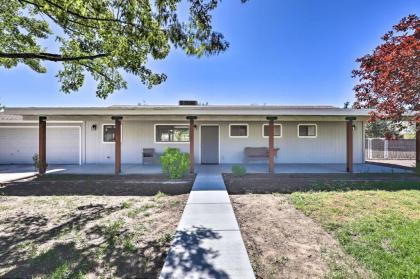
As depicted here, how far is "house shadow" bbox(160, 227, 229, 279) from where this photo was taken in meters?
2.59

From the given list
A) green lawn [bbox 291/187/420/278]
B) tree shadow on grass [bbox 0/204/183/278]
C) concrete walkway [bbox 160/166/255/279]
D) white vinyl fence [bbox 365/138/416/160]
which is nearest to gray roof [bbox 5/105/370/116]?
green lawn [bbox 291/187/420/278]

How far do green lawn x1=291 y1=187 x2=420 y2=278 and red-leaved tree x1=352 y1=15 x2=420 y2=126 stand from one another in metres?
2.09

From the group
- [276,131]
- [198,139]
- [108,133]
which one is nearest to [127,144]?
[108,133]

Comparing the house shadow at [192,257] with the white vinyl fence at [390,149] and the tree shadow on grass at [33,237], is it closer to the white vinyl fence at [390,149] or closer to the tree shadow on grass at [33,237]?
the tree shadow on grass at [33,237]

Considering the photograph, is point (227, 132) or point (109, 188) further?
point (227, 132)

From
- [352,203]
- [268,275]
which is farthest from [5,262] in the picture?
[352,203]

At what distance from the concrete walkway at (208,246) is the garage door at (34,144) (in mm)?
10573

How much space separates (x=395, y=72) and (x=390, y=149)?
14.8 meters

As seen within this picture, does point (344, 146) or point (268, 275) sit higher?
point (344, 146)

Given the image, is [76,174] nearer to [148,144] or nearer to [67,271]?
[148,144]

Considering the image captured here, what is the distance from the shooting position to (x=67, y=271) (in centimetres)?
272

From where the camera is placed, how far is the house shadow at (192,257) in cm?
259

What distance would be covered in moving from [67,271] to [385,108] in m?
6.98

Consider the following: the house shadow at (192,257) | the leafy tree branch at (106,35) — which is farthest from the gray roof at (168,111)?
the house shadow at (192,257)
